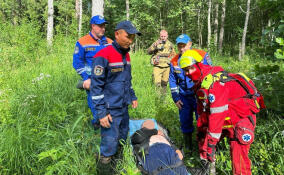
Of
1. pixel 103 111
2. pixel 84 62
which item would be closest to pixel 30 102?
pixel 84 62

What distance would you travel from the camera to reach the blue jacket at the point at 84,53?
119 inches

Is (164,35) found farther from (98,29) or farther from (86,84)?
(86,84)

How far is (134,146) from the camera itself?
103 inches

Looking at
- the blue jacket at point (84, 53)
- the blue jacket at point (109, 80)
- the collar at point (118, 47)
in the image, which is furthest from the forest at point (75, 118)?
the collar at point (118, 47)

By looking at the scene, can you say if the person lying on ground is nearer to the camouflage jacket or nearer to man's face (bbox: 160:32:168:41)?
the camouflage jacket

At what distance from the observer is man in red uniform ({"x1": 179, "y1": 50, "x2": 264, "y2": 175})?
5.80 feet

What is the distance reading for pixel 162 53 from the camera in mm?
5625

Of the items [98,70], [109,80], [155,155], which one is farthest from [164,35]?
[155,155]

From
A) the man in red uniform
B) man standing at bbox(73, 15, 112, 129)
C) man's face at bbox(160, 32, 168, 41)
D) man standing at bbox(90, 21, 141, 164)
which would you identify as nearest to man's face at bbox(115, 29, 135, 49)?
man standing at bbox(90, 21, 141, 164)

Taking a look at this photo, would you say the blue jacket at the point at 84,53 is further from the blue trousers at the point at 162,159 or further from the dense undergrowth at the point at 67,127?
the blue trousers at the point at 162,159

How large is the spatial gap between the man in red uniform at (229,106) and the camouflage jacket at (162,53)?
3607 millimetres

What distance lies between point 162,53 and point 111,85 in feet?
12.4

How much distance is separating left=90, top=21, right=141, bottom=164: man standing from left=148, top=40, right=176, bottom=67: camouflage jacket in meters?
3.47

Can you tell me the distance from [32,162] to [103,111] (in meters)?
1.13
